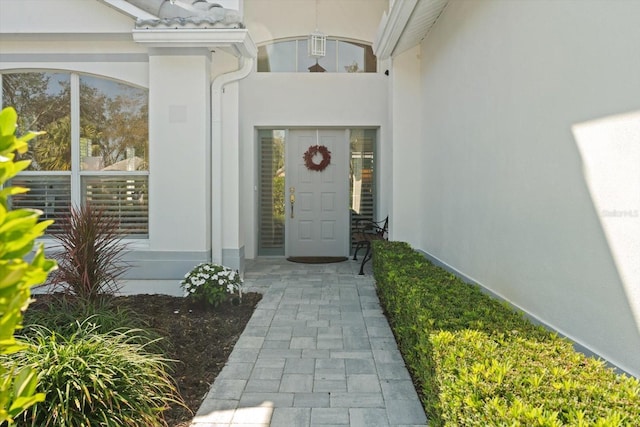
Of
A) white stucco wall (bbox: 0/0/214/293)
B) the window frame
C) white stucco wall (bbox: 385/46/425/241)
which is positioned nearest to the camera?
white stucco wall (bbox: 0/0/214/293)

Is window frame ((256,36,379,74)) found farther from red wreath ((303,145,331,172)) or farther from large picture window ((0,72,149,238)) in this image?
large picture window ((0,72,149,238))

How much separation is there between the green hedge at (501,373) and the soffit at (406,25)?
3161 millimetres

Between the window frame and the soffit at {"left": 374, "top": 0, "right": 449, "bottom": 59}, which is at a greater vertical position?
the window frame

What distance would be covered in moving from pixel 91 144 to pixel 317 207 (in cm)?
399

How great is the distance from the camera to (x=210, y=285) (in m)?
5.00

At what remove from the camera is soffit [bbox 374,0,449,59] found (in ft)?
16.3

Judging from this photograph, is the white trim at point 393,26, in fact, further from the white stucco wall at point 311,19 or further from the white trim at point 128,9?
the white trim at point 128,9

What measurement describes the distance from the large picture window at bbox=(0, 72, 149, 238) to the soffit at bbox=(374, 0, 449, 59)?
3.09 meters

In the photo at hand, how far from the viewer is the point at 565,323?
2.73 m

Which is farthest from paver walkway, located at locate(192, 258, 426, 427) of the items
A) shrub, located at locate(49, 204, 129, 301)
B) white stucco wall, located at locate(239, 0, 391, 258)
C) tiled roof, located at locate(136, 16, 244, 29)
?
white stucco wall, located at locate(239, 0, 391, 258)

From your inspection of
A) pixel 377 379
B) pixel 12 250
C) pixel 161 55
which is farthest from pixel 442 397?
pixel 161 55

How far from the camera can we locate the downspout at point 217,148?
19.4ft

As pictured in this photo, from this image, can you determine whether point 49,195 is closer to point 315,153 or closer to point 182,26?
point 182,26

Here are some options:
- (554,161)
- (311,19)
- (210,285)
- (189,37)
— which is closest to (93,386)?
(210,285)
